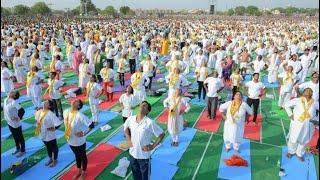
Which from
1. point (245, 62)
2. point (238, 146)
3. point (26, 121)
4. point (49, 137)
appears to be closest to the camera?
point (49, 137)

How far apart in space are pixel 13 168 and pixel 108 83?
5628 mm

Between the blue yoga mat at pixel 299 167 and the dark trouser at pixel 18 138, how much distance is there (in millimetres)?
5964

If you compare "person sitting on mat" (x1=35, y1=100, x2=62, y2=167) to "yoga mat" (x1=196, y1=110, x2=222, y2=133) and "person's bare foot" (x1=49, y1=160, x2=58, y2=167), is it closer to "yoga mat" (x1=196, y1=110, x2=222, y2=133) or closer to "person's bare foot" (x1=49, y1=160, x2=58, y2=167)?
"person's bare foot" (x1=49, y1=160, x2=58, y2=167)

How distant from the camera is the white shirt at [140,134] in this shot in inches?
228

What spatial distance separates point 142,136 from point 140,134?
0.05 metres

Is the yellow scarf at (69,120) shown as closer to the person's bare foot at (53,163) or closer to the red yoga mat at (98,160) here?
the red yoga mat at (98,160)

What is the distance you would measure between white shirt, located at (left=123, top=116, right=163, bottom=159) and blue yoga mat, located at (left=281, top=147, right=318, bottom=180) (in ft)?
11.2

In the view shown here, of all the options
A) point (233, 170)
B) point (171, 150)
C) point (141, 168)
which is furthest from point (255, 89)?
point (141, 168)

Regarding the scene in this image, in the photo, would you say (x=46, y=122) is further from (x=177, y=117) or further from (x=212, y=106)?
(x=212, y=106)

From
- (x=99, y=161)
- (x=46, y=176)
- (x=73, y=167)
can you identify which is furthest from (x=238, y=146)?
(x=46, y=176)

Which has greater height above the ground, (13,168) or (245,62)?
(245,62)

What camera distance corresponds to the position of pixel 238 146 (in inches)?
340

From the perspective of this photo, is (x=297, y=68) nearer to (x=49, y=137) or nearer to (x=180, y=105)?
(x=180, y=105)

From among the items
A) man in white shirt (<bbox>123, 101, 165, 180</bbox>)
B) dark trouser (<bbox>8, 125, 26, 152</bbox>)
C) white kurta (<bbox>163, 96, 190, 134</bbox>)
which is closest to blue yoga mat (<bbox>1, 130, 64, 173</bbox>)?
dark trouser (<bbox>8, 125, 26, 152</bbox>)
